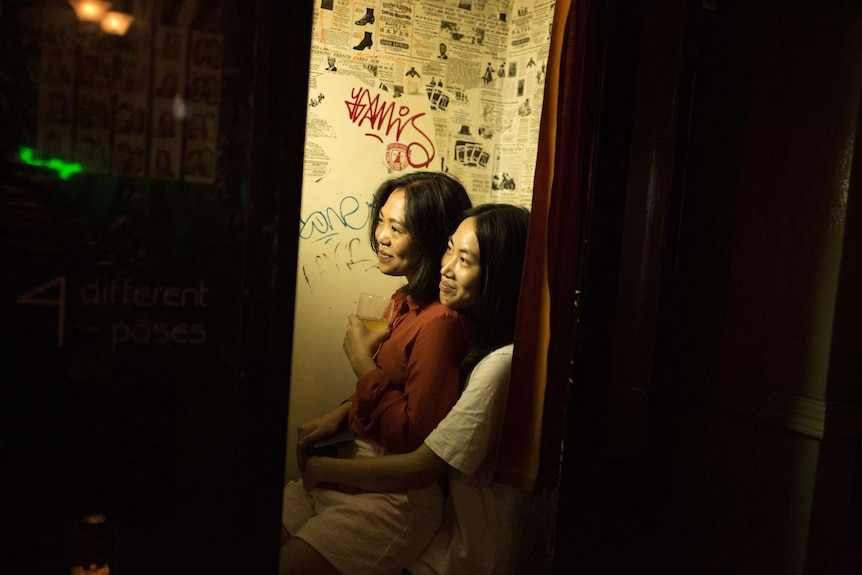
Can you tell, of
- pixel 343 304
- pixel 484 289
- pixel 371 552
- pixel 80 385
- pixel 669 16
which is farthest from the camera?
pixel 343 304

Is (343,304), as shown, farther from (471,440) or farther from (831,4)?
(831,4)

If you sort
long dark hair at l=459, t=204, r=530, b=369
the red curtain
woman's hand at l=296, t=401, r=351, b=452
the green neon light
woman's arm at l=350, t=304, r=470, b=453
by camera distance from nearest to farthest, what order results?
1. the green neon light
2. the red curtain
3. woman's arm at l=350, t=304, r=470, b=453
4. long dark hair at l=459, t=204, r=530, b=369
5. woman's hand at l=296, t=401, r=351, b=452

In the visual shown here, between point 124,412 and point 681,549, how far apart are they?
5.83 ft

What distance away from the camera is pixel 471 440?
6.91 ft

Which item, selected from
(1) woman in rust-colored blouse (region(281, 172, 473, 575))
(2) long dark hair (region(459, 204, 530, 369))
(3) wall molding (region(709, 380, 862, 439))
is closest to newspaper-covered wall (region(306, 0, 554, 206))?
(1) woman in rust-colored blouse (region(281, 172, 473, 575))

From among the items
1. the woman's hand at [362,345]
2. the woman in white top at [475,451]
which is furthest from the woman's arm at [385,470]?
the woman's hand at [362,345]

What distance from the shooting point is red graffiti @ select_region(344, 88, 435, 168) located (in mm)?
2961

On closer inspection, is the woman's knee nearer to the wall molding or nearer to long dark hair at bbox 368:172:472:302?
long dark hair at bbox 368:172:472:302

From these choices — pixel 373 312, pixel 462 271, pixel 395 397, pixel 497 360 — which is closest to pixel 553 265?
pixel 497 360

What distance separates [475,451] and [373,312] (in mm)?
780

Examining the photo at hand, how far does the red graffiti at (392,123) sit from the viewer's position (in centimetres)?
296

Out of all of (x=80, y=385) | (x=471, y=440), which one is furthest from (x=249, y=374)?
(x=471, y=440)

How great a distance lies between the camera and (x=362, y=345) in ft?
8.63

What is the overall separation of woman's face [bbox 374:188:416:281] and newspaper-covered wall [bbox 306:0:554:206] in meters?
0.32
